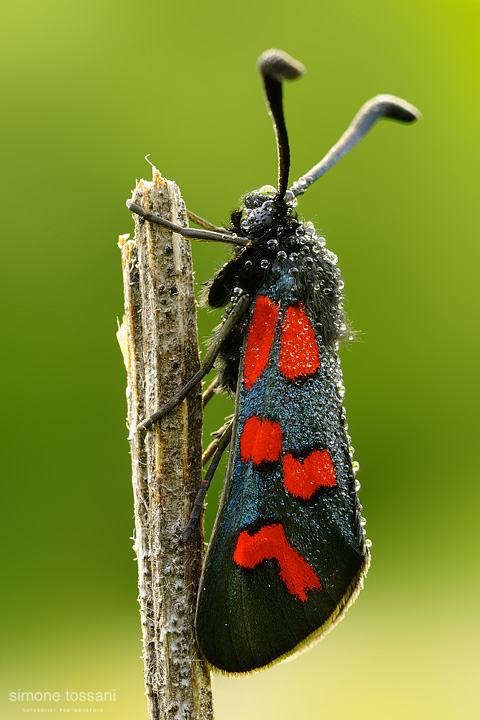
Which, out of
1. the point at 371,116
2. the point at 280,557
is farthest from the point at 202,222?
the point at 280,557

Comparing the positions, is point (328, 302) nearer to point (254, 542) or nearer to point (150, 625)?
point (254, 542)

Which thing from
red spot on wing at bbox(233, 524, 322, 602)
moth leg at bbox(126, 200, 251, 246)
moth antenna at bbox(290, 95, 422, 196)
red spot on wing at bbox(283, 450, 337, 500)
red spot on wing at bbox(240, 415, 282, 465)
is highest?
moth antenna at bbox(290, 95, 422, 196)

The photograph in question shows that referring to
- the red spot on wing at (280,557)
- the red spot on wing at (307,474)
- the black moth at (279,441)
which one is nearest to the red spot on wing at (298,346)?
the black moth at (279,441)

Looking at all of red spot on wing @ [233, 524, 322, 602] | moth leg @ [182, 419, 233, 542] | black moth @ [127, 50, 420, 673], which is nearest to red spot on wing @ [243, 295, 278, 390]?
black moth @ [127, 50, 420, 673]

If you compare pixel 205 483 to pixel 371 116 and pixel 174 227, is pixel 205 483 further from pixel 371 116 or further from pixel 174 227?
pixel 371 116

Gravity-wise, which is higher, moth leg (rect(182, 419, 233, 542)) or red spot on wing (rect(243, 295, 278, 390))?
red spot on wing (rect(243, 295, 278, 390))

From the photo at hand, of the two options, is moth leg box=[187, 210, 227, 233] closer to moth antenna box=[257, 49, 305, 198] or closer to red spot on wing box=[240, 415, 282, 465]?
moth antenna box=[257, 49, 305, 198]
